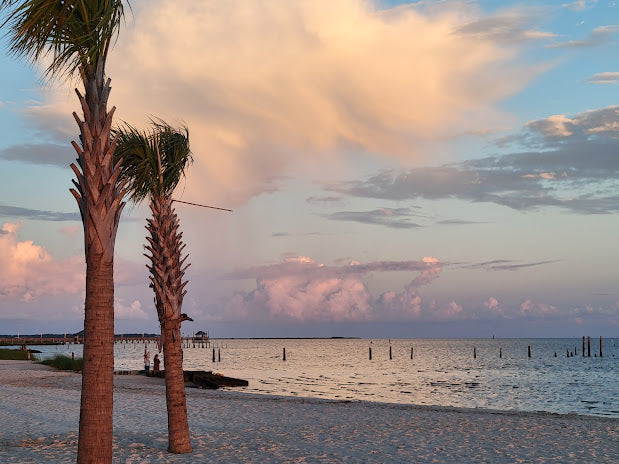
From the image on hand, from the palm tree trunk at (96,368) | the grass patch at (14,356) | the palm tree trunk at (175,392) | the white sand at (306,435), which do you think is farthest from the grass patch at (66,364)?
the palm tree trunk at (96,368)

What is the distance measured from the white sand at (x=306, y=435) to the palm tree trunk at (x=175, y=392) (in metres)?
0.41

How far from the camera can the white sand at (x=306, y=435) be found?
50.5 ft

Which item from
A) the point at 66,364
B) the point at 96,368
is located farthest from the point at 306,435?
the point at 66,364

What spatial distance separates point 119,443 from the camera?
16469mm

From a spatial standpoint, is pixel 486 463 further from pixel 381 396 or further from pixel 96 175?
pixel 381 396

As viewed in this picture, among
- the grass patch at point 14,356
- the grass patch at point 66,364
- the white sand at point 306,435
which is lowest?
the grass patch at point 14,356

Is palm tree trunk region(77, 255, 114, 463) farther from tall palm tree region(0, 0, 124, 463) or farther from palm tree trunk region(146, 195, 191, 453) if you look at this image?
palm tree trunk region(146, 195, 191, 453)

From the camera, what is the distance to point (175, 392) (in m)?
15.1

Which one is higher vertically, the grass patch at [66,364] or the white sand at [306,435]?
the white sand at [306,435]

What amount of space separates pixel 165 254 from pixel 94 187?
21.2 ft

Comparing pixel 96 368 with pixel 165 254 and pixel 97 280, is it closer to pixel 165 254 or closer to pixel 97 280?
pixel 97 280

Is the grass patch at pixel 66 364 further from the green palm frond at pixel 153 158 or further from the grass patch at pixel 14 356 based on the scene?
the green palm frond at pixel 153 158

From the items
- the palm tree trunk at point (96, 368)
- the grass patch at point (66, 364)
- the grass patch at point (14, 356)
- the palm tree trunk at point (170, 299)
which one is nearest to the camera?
the palm tree trunk at point (96, 368)

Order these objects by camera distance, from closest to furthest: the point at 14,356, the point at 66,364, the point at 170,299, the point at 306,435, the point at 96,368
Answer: the point at 96,368
the point at 170,299
the point at 306,435
the point at 66,364
the point at 14,356
